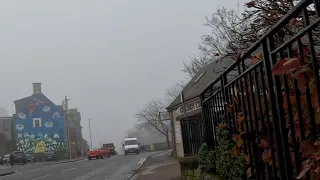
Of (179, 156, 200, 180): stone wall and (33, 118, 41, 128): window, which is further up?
(33, 118, 41, 128): window

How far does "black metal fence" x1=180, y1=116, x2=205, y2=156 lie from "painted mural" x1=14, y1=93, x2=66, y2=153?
68135mm

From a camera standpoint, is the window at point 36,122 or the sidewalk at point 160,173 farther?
the window at point 36,122

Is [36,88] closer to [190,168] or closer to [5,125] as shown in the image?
[5,125]

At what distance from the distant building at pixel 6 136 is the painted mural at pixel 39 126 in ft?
21.6

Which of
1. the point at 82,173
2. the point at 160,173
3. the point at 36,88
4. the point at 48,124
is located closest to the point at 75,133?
the point at 36,88

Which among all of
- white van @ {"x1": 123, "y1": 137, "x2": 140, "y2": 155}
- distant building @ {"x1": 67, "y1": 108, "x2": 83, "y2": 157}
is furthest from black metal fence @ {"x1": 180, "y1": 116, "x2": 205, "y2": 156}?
distant building @ {"x1": 67, "y1": 108, "x2": 83, "y2": 157}

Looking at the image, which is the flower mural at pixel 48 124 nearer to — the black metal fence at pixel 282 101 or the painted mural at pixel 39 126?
the painted mural at pixel 39 126

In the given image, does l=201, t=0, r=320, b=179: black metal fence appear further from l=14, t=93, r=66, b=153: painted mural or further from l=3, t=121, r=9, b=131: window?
l=3, t=121, r=9, b=131: window

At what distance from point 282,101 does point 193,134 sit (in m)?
6.78

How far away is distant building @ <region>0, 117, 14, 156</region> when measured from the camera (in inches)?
3310

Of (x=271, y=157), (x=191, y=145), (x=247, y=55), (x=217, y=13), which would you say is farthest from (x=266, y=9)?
(x=217, y=13)

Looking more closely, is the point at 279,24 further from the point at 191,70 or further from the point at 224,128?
the point at 191,70

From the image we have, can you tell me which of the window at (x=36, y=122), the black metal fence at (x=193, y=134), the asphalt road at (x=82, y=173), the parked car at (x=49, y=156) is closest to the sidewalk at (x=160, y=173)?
the asphalt road at (x=82, y=173)

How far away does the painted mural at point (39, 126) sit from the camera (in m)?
77.0
